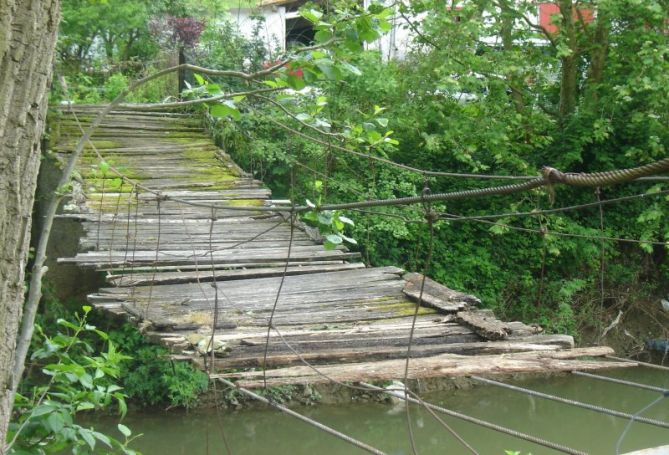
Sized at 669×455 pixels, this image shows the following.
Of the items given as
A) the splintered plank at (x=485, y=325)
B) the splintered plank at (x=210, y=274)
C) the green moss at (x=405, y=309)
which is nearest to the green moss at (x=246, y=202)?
the splintered plank at (x=210, y=274)

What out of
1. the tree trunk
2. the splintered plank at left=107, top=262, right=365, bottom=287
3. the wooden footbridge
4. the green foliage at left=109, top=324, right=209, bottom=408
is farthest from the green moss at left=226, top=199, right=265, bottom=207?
the tree trunk

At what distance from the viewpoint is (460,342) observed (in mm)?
3471

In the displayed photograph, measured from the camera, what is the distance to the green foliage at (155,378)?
21.4ft

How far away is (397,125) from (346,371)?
Result: 494 cm

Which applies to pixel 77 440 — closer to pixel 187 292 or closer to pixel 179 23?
pixel 187 292

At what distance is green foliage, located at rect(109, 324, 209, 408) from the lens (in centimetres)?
654

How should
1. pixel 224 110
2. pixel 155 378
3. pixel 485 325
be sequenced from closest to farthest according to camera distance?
pixel 224 110, pixel 485 325, pixel 155 378

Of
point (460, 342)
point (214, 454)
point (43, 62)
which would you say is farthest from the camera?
point (214, 454)

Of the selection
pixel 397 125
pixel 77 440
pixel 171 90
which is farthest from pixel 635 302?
pixel 77 440

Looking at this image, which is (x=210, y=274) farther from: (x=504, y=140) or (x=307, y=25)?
(x=307, y=25)

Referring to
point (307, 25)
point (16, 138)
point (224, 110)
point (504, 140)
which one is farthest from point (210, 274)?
point (307, 25)

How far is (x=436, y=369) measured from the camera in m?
2.77

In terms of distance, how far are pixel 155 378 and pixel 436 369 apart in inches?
169

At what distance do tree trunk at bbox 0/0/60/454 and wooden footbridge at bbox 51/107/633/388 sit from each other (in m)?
1.09
